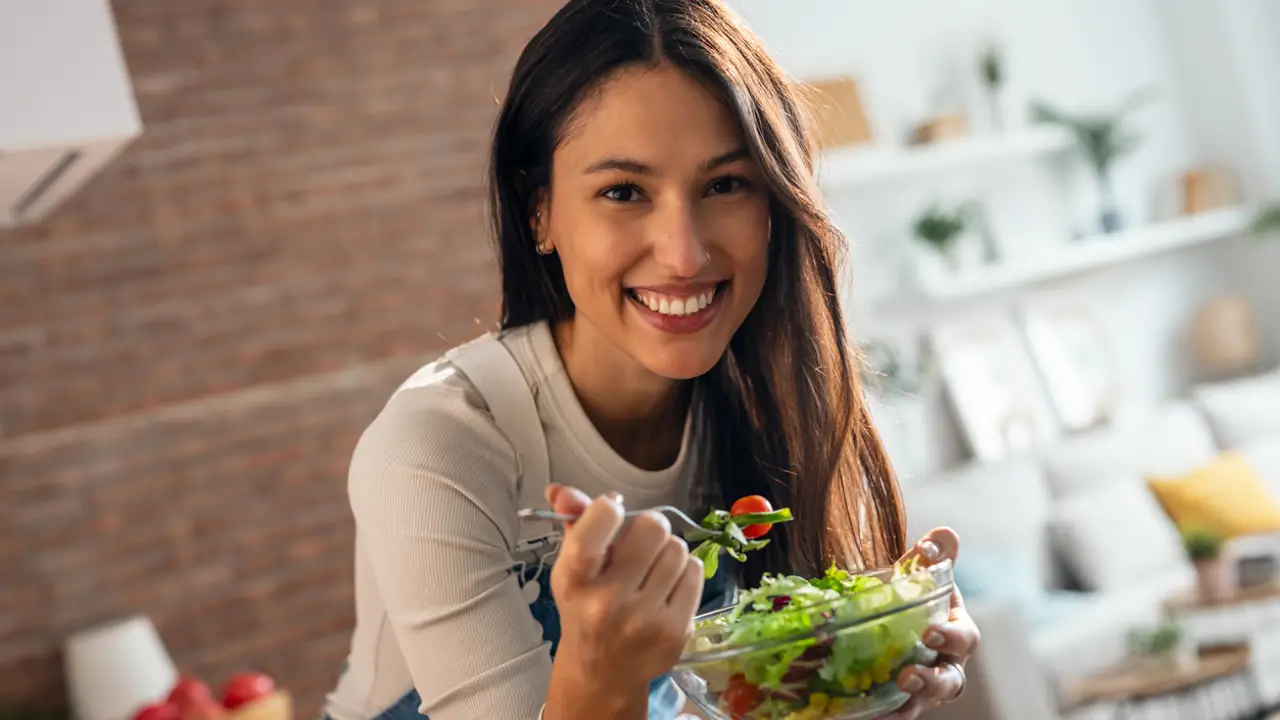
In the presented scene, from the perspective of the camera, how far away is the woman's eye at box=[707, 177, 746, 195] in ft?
3.81

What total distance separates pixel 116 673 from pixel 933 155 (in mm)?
2867

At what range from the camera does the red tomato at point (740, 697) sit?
92 centimetres

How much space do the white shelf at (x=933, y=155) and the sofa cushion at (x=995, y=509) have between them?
0.98 metres

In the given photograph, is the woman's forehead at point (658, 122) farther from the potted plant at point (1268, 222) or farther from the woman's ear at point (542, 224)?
the potted plant at point (1268, 222)

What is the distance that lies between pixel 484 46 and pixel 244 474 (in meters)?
1.36

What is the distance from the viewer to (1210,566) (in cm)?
370

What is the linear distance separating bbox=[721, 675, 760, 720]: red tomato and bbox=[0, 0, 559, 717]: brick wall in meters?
2.67

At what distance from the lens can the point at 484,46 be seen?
3.91 meters

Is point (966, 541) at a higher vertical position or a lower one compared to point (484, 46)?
lower

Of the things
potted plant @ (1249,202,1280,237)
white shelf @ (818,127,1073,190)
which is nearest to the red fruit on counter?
white shelf @ (818,127,1073,190)

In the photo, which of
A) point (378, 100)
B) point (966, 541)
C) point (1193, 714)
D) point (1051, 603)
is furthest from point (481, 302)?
point (1193, 714)

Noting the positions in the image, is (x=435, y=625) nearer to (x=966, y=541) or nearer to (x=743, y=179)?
(x=743, y=179)

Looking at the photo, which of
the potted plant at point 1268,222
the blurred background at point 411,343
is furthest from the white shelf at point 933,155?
the potted plant at point 1268,222

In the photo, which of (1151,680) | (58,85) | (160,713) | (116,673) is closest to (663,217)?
(58,85)
